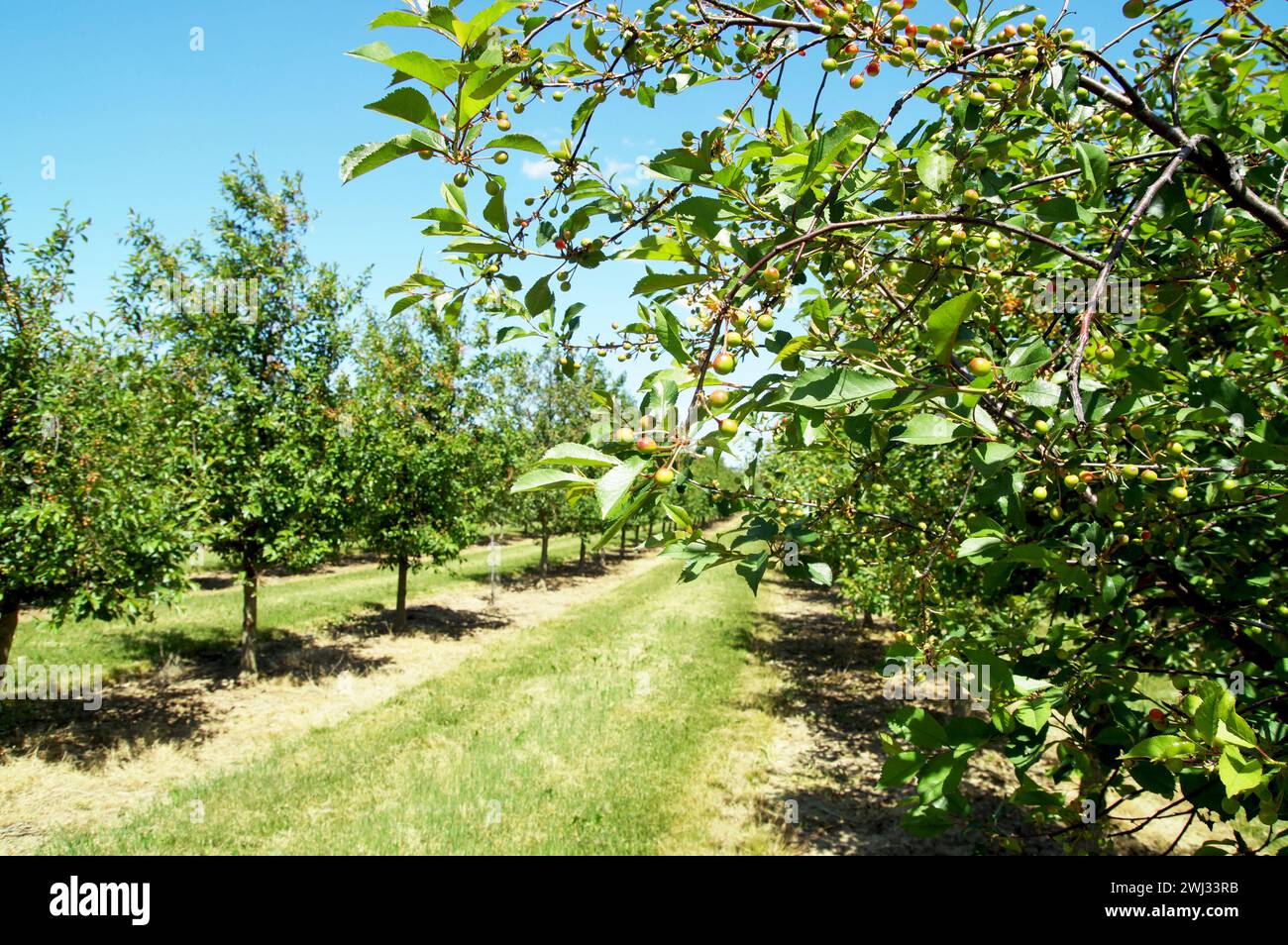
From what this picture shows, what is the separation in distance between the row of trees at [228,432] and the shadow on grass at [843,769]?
6.02 m

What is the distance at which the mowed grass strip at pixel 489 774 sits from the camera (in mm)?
6289

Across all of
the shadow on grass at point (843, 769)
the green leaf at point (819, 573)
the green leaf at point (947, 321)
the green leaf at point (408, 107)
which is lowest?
the shadow on grass at point (843, 769)

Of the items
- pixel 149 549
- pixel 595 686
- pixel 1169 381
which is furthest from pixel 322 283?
pixel 1169 381

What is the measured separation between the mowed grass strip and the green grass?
273 centimetres

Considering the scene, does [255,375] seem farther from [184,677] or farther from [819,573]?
[819,573]

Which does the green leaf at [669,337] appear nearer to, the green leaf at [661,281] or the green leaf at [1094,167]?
the green leaf at [661,281]

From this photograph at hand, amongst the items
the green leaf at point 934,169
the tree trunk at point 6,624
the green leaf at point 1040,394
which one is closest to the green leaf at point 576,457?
the green leaf at point 1040,394

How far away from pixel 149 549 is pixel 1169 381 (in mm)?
9246

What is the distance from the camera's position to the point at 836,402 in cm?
105

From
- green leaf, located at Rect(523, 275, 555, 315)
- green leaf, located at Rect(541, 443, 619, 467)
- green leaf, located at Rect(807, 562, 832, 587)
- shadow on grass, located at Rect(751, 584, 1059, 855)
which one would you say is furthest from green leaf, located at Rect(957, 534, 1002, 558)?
green leaf, located at Rect(523, 275, 555, 315)

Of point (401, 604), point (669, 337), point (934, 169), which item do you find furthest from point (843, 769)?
point (401, 604)

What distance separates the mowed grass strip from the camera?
20.6ft

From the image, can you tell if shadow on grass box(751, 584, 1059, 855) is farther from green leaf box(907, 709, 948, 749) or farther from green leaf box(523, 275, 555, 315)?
green leaf box(523, 275, 555, 315)

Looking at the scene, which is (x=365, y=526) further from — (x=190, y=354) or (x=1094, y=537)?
(x=1094, y=537)
